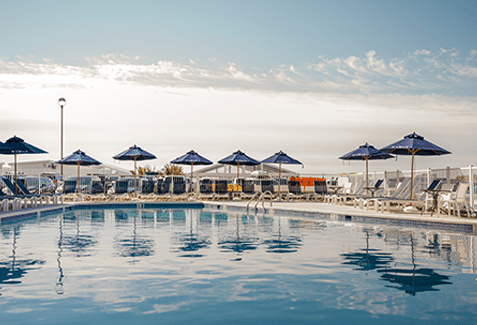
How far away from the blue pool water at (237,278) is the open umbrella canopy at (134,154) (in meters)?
10.5

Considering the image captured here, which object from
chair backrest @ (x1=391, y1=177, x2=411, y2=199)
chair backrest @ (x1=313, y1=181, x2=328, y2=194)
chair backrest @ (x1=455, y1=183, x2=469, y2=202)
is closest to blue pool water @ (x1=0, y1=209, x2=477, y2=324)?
chair backrest @ (x1=455, y1=183, x2=469, y2=202)

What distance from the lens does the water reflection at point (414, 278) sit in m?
4.68

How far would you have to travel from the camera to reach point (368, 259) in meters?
6.21

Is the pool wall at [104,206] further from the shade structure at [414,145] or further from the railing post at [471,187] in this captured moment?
the railing post at [471,187]

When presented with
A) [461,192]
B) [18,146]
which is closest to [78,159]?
[18,146]

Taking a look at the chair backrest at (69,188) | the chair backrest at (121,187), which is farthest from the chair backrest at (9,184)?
the chair backrest at (121,187)

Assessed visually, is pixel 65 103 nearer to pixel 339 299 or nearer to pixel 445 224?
pixel 445 224

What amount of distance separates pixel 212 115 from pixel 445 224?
13675 millimetres

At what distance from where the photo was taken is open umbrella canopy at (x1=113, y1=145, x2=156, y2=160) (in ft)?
63.3

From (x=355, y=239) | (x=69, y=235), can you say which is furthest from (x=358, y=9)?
(x=69, y=235)

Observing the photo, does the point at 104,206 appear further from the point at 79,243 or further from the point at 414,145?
the point at 414,145

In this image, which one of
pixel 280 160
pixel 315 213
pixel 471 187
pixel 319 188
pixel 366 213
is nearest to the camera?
pixel 366 213

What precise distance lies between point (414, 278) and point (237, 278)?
211cm

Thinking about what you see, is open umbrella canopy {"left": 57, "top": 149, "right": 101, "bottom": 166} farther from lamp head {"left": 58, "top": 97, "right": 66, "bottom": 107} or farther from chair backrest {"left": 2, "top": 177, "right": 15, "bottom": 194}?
→ lamp head {"left": 58, "top": 97, "right": 66, "bottom": 107}
